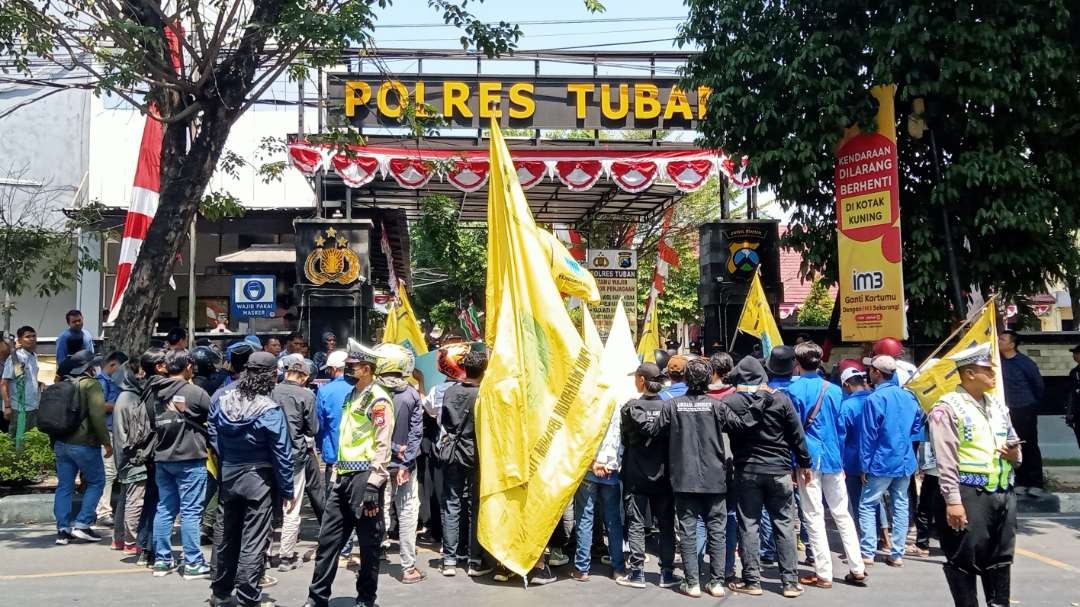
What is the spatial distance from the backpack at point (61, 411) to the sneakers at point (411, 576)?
3.65 m

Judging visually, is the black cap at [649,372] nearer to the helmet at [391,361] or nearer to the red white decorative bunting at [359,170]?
the helmet at [391,361]

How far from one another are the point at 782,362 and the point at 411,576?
11.1ft

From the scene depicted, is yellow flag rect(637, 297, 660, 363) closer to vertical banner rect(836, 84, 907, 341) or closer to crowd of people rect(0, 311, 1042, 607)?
vertical banner rect(836, 84, 907, 341)

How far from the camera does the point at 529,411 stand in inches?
275

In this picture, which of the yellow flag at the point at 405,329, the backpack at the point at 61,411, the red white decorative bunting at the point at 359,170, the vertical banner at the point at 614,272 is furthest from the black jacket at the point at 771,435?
the red white decorative bunting at the point at 359,170

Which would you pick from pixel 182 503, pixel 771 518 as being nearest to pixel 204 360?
pixel 182 503

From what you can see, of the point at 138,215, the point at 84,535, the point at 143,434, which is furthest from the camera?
the point at 138,215

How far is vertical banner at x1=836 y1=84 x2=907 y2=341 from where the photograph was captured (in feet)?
36.1

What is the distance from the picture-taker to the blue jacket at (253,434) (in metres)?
6.13

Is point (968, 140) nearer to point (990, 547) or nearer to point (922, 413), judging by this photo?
point (922, 413)

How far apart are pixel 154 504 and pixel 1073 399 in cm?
1015

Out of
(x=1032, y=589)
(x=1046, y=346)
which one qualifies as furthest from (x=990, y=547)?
(x=1046, y=346)

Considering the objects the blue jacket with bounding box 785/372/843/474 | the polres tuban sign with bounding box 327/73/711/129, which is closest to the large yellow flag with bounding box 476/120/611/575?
the blue jacket with bounding box 785/372/843/474

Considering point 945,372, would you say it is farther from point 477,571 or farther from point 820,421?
point 477,571
